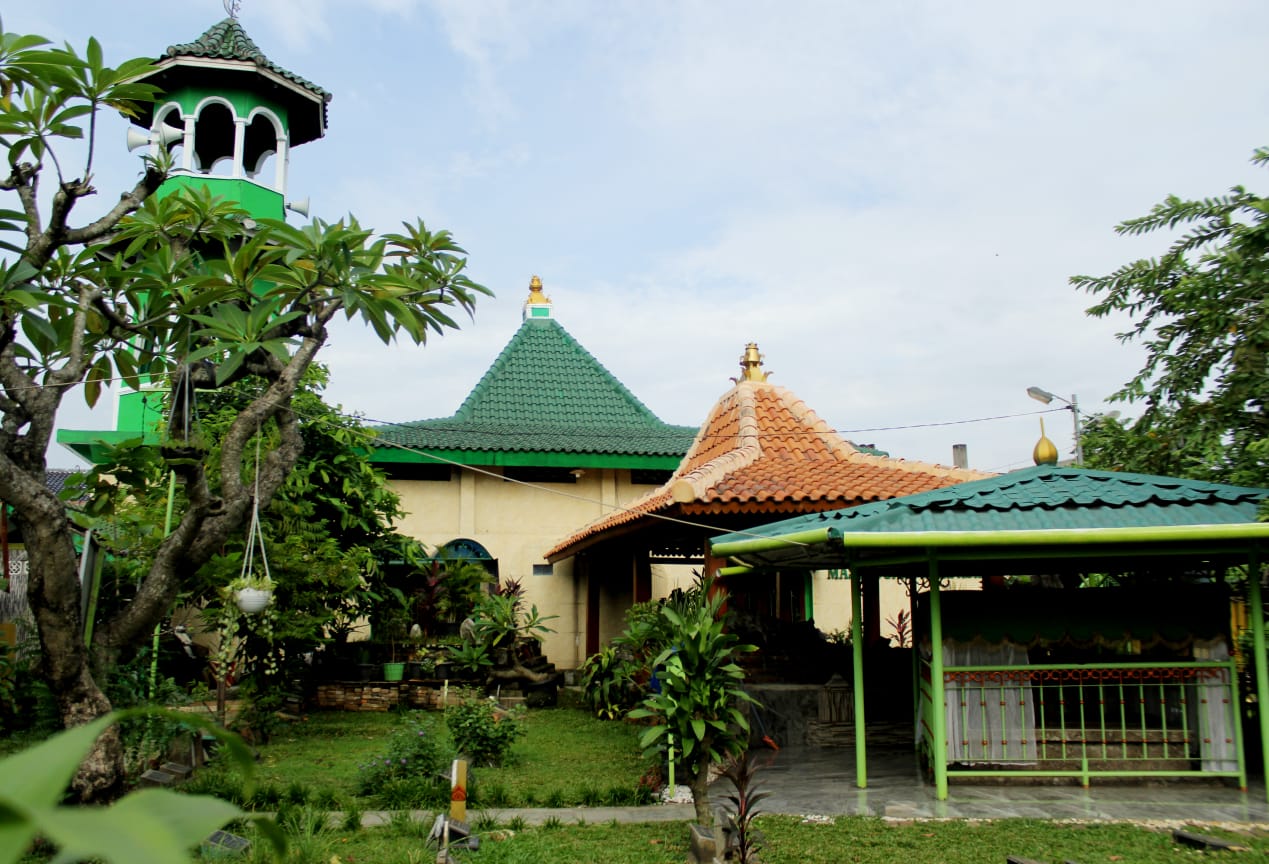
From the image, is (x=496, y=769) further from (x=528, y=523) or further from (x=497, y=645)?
(x=528, y=523)

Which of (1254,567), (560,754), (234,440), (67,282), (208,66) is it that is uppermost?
(208,66)

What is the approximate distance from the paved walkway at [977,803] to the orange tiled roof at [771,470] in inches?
117

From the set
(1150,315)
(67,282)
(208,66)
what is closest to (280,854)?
(67,282)

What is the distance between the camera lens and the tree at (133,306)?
19.3 feet

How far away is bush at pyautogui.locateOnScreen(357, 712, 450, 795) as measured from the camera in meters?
7.94

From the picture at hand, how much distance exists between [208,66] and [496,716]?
406 inches

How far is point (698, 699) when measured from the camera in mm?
7082

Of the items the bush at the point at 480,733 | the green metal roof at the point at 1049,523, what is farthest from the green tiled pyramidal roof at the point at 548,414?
the green metal roof at the point at 1049,523

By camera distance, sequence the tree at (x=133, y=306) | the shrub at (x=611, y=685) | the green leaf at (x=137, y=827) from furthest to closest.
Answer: the shrub at (x=611, y=685)
the tree at (x=133, y=306)
the green leaf at (x=137, y=827)

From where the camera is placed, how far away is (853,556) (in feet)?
28.0

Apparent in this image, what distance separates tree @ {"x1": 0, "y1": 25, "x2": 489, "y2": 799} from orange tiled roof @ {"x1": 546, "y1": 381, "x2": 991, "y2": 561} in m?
Result: 4.38

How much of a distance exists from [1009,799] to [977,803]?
304mm

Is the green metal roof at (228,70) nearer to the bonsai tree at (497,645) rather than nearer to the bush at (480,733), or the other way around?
the bonsai tree at (497,645)

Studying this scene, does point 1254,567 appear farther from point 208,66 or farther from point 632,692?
point 208,66
